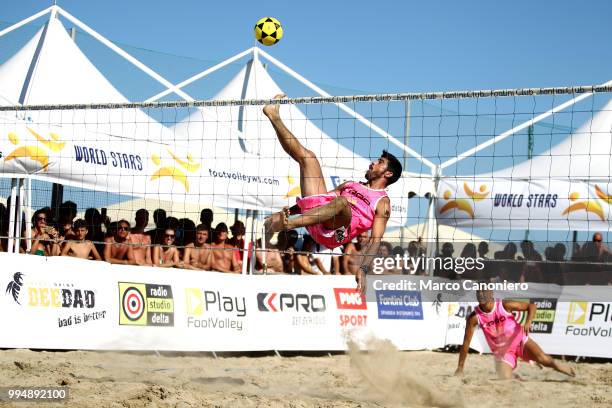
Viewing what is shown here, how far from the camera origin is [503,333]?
308 inches

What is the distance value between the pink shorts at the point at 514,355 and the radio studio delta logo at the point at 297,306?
1859mm

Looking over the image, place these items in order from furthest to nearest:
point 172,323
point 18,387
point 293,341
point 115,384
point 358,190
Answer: point 293,341 < point 172,323 < point 358,190 < point 115,384 < point 18,387

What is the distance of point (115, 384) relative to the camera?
5848 mm

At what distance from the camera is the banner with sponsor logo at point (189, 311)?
7.28 m

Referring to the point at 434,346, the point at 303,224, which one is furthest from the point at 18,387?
the point at 434,346

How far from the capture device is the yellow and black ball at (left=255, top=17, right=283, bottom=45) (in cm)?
791

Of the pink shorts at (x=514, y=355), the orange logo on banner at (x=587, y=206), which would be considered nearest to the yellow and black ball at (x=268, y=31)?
the pink shorts at (x=514, y=355)

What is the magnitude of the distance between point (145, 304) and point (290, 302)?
4.87 ft

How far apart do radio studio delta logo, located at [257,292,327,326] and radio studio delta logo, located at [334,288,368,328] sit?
17cm

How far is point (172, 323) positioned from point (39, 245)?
5.16 ft

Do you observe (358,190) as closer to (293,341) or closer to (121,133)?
(293,341)

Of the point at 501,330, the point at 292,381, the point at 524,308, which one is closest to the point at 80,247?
the point at 292,381

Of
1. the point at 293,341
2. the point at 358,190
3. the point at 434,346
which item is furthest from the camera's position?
the point at 434,346

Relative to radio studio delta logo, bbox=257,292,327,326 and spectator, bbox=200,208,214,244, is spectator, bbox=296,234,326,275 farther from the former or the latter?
spectator, bbox=200,208,214,244
